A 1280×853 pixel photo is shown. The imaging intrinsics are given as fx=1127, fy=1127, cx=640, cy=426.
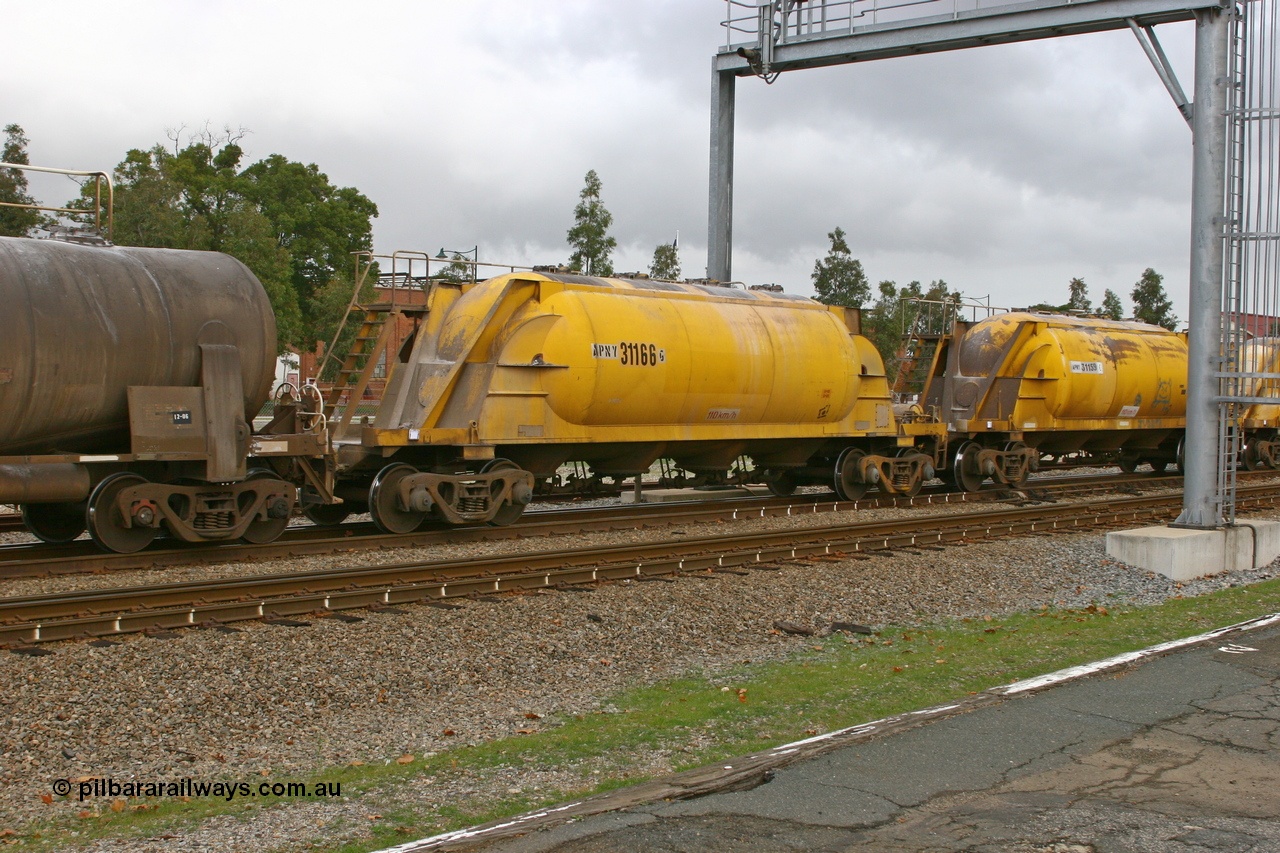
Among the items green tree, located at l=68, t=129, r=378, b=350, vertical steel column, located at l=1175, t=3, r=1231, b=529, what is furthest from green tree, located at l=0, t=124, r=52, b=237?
vertical steel column, located at l=1175, t=3, r=1231, b=529

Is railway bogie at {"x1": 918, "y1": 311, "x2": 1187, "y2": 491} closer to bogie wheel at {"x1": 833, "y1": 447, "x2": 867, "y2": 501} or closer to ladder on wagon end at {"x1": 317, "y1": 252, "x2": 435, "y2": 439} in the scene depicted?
bogie wheel at {"x1": 833, "y1": 447, "x2": 867, "y2": 501}

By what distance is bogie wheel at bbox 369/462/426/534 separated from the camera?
45.0 ft

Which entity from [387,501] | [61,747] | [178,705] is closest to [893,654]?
[178,705]

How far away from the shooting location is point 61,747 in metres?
6.07

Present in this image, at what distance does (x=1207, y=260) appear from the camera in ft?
44.6

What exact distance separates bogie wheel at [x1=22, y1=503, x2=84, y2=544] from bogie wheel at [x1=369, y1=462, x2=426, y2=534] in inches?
126

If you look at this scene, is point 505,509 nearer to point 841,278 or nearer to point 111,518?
point 111,518

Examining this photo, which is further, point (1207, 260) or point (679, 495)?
point (679, 495)

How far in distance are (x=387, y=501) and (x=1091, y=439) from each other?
55.9 ft

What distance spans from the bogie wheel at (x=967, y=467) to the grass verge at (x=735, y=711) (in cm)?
1066

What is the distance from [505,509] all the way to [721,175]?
10.4 meters

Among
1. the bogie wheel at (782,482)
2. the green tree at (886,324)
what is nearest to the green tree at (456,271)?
the bogie wheel at (782,482)

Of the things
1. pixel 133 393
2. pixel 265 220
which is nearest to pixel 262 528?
pixel 133 393

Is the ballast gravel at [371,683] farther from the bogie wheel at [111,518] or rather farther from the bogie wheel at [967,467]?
the bogie wheel at [967,467]
